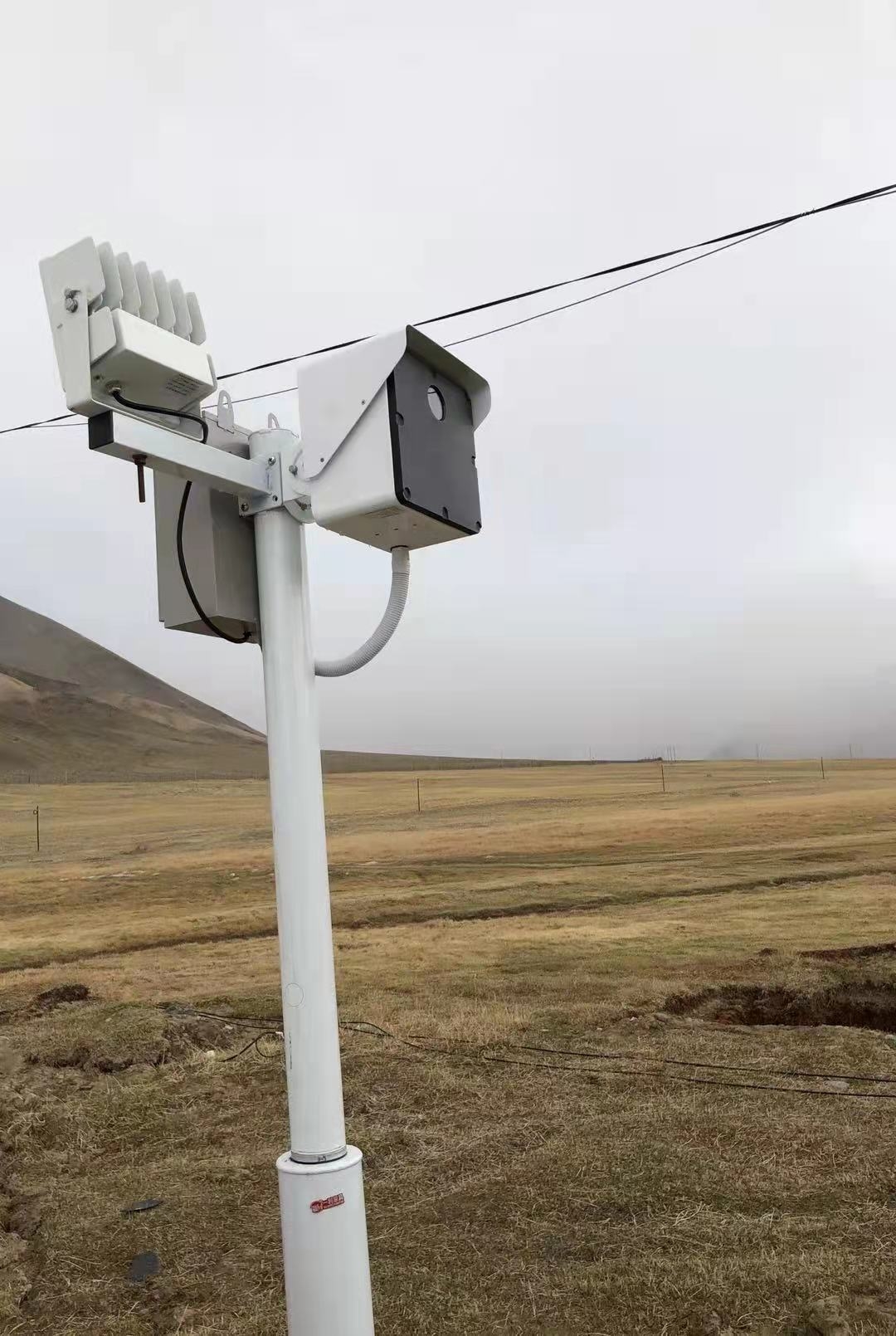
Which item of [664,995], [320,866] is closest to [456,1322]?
[320,866]

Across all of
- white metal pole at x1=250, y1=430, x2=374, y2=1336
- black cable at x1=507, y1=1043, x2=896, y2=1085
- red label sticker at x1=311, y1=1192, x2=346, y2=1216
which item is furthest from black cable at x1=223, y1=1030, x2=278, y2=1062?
red label sticker at x1=311, y1=1192, x2=346, y2=1216

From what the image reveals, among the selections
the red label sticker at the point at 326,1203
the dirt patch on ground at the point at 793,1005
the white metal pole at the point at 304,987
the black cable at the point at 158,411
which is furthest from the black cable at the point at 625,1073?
the black cable at the point at 158,411

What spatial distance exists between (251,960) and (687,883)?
13.7 m

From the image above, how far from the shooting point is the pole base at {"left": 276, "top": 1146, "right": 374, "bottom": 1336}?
2945 millimetres

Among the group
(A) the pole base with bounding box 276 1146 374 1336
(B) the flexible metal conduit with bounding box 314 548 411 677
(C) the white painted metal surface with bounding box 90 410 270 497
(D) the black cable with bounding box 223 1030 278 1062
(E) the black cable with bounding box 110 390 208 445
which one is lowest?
(D) the black cable with bounding box 223 1030 278 1062

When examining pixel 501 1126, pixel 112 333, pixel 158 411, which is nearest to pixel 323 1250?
pixel 158 411

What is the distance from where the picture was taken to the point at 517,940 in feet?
53.4

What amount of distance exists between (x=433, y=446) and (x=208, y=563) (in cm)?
82

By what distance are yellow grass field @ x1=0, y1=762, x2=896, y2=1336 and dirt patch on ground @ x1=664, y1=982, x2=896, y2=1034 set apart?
0.12ft

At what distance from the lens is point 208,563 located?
3.21m

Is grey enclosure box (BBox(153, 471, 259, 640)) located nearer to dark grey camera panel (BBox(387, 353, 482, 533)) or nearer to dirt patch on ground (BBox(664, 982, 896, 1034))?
dark grey camera panel (BBox(387, 353, 482, 533))

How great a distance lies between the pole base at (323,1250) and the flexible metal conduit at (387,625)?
155 cm

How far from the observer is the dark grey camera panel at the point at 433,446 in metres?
3.05

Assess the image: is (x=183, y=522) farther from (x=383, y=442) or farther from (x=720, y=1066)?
(x=720, y=1066)
